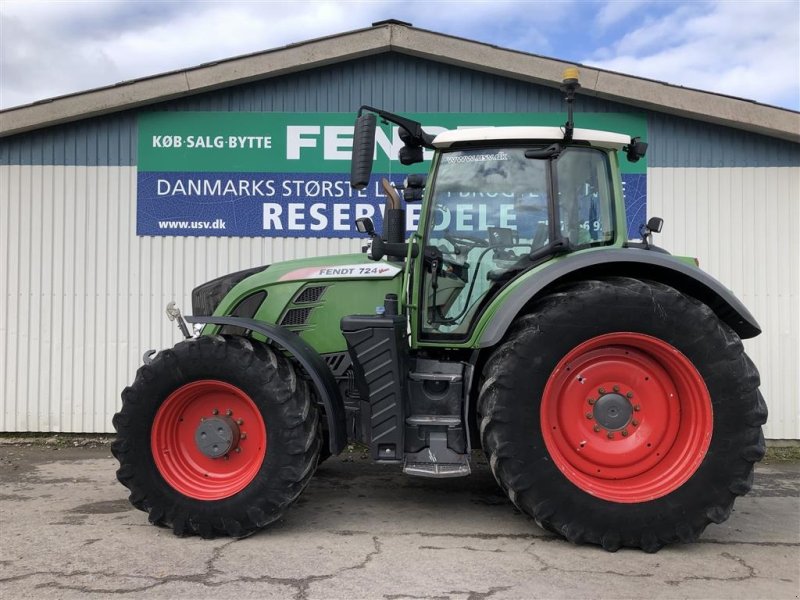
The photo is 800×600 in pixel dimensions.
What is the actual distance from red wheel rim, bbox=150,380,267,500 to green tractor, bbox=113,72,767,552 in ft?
0.04

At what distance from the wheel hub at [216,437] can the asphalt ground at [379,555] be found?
0.52 metres

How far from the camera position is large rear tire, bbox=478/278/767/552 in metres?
3.69

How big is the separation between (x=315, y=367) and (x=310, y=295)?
2.20ft

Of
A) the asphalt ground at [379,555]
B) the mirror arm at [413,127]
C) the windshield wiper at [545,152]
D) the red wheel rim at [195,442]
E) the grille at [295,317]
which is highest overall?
the mirror arm at [413,127]

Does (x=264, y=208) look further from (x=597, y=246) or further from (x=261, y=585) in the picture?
(x=261, y=585)

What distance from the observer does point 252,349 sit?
403 centimetres

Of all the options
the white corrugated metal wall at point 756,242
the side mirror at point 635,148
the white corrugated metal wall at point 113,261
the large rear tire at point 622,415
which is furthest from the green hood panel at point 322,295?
the white corrugated metal wall at point 756,242

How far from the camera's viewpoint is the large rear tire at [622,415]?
369 centimetres

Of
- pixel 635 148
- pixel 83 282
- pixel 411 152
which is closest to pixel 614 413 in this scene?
pixel 635 148

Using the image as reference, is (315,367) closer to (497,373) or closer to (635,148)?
(497,373)

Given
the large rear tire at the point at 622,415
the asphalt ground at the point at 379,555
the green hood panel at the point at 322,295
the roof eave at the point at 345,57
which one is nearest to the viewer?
the asphalt ground at the point at 379,555

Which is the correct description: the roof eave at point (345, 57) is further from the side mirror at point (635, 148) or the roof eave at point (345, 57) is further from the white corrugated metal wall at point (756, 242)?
the side mirror at point (635, 148)

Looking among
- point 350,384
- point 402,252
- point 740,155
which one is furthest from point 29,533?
point 740,155

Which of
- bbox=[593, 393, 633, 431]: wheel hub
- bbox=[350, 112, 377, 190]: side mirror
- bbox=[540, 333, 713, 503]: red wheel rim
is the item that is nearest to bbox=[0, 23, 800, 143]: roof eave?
bbox=[350, 112, 377, 190]: side mirror
